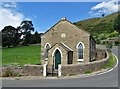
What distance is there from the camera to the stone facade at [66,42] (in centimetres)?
2892

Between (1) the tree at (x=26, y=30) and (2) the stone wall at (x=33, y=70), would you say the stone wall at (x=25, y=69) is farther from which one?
(1) the tree at (x=26, y=30)

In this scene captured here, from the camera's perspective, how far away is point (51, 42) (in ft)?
103

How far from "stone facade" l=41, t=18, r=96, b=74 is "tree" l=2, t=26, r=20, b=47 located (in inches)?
2184

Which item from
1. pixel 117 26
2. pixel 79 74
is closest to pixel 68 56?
pixel 79 74

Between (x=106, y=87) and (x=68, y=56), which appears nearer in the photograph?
(x=106, y=87)

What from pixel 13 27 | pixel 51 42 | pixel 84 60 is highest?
pixel 13 27

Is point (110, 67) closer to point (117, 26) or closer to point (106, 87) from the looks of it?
point (106, 87)

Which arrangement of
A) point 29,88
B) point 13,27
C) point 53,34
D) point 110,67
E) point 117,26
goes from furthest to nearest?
point 117,26 < point 13,27 < point 53,34 < point 110,67 < point 29,88

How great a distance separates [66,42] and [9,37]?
60.9 m

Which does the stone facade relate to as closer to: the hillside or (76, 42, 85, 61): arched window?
(76, 42, 85, 61): arched window

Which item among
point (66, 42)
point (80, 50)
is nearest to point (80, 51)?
point (80, 50)

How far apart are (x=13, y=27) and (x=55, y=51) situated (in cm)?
6941

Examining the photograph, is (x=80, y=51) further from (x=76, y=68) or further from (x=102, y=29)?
(x=102, y=29)

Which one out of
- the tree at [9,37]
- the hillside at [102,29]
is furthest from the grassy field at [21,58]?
the hillside at [102,29]
